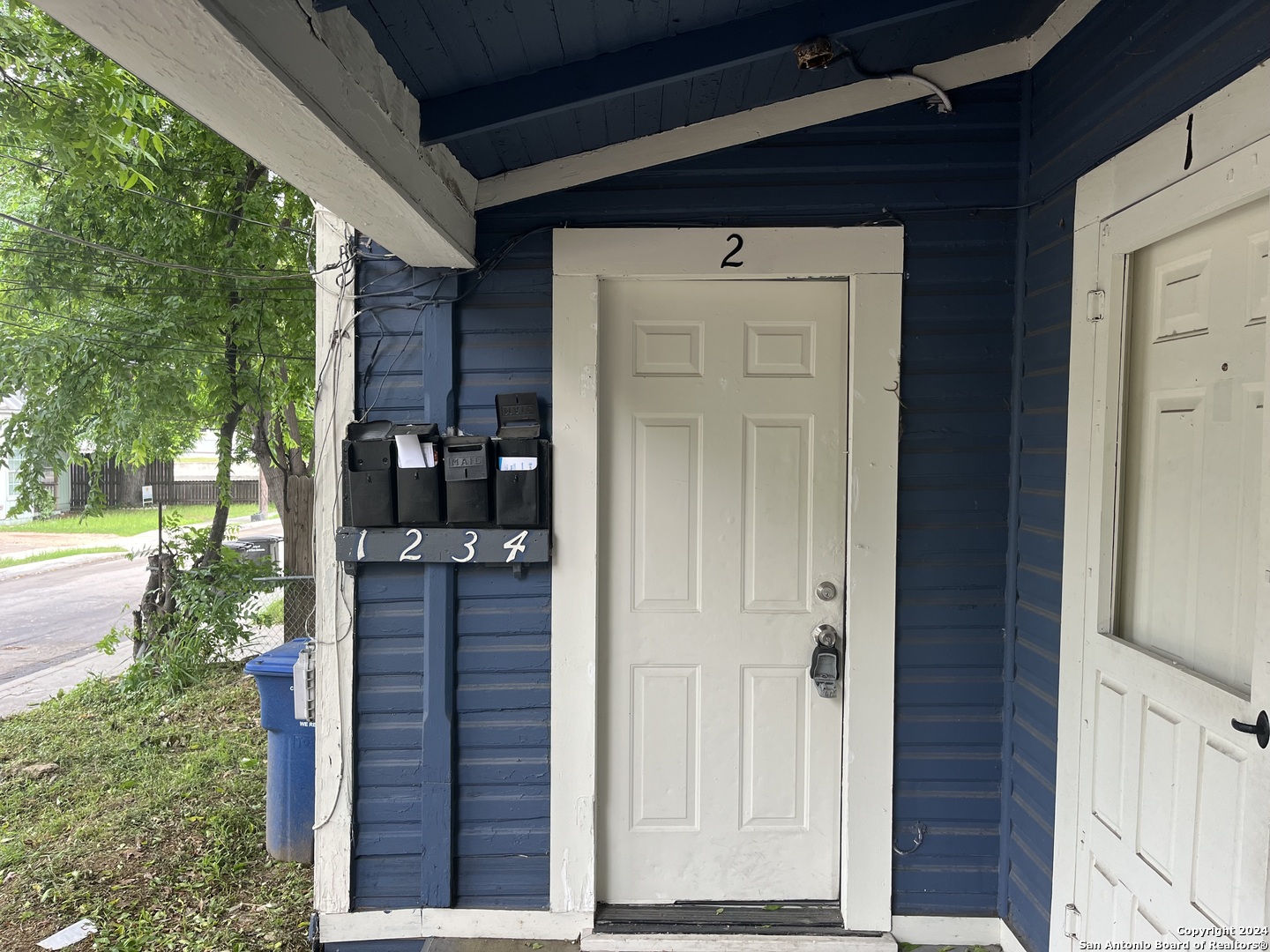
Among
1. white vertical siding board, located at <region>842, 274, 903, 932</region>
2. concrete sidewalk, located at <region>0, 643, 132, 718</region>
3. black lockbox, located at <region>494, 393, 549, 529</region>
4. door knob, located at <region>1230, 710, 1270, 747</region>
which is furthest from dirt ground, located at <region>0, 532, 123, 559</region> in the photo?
door knob, located at <region>1230, 710, 1270, 747</region>

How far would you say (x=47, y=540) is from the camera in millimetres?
13852

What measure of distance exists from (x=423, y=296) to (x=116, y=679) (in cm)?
465

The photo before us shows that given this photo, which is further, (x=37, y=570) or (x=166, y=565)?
(x=37, y=570)

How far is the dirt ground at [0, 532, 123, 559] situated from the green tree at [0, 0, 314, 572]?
29.4 feet

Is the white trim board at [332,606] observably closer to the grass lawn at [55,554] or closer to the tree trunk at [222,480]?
the tree trunk at [222,480]

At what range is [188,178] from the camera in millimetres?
5223

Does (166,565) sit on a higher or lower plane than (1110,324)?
lower

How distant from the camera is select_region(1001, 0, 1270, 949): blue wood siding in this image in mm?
1796

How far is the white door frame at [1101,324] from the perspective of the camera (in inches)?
61.1

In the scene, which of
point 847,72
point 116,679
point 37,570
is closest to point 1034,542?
point 847,72

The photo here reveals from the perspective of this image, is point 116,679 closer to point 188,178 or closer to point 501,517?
point 188,178

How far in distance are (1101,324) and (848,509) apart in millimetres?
883

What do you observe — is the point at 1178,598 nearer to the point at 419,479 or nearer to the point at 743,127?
the point at 743,127

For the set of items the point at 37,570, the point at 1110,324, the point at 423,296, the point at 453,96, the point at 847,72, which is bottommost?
the point at 37,570
